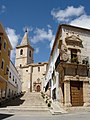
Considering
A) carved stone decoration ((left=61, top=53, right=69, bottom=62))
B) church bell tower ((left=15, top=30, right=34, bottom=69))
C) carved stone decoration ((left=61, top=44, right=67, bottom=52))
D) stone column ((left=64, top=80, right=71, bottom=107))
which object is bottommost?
stone column ((left=64, top=80, right=71, bottom=107))

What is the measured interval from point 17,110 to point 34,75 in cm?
4025

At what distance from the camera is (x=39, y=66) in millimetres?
58344

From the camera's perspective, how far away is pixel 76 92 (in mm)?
20156

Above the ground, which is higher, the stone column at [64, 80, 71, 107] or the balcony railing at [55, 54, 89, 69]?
the balcony railing at [55, 54, 89, 69]

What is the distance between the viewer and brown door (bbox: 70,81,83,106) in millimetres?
19905

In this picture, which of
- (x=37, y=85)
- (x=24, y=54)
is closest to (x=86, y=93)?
(x=37, y=85)

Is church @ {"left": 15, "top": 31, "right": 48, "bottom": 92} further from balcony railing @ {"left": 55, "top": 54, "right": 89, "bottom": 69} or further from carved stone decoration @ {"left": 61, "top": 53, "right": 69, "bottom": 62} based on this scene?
carved stone decoration @ {"left": 61, "top": 53, "right": 69, "bottom": 62}

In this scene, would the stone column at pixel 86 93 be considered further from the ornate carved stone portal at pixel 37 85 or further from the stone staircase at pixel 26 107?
the ornate carved stone portal at pixel 37 85

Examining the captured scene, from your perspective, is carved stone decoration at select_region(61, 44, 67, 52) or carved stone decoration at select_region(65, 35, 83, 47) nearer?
carved stone decoration at select_region(61, 44, 67, 52)

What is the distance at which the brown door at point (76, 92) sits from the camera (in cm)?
1990

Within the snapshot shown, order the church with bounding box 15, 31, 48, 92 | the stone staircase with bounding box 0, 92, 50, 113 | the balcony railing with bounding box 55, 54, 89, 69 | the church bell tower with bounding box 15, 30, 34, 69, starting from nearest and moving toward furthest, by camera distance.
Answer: the stone staircase with bounding box 0, 92, 50, 113
the balcony railing with bounding box 55, 54, 89, 69
the church with bounding box 15, 31, 48, 92
the church bell tower with bounding box 15, 30, 34, 69

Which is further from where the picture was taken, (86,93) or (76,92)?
(86,93)

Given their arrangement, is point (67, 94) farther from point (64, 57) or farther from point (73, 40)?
point (73, 40)

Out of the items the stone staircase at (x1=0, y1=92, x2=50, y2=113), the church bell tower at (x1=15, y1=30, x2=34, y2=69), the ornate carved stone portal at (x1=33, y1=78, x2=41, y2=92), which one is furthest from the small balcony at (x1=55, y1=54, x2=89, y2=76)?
the church bell tower at (x1=15, y1=30, x2=34, y2=69)
